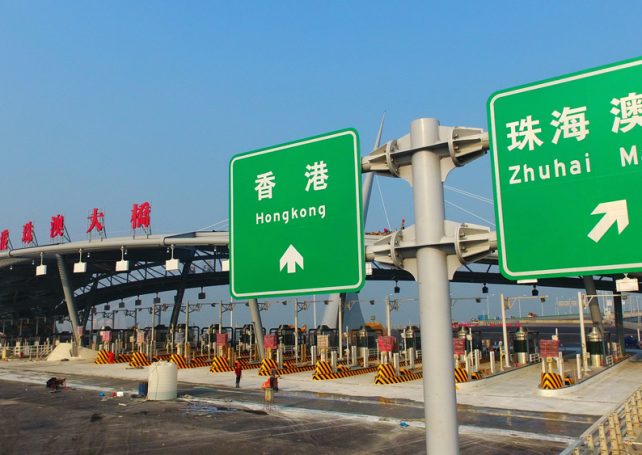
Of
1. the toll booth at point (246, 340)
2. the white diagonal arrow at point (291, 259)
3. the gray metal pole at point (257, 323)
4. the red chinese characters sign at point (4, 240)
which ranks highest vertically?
the red chinese characters sign at point (4, 240)

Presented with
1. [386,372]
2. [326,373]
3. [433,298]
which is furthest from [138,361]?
[433,298]

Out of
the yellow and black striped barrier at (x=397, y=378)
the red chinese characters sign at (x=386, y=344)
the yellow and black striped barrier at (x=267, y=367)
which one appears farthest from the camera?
the yellow and black striped barrier at (x=267, y=367)

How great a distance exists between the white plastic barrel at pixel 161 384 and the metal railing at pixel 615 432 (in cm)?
1888

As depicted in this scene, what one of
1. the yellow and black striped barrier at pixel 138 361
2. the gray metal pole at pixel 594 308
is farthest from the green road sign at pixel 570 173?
the yellow and black striped barrier at pixel 138 361

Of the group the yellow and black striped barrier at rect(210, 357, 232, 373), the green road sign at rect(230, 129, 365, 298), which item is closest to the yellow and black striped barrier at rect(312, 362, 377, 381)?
the yellow and black striped barrier at rect(210, 357, 232, 373)

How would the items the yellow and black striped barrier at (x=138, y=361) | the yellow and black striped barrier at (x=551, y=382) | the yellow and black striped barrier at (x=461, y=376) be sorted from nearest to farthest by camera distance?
1. the yellow and black striped barrier at (x=551, y=382)
2. the yellow and black striped barrier at (x=461, y=376)
3. the yellow and black striped barrier at (x=138, y=361)

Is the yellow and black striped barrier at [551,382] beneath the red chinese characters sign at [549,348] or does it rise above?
beneath

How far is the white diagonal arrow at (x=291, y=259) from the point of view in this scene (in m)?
4.30

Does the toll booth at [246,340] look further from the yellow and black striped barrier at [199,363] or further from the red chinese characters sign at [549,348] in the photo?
the red chinese characters sign at [549,348]

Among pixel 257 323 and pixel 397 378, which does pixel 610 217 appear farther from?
pixel 257 323

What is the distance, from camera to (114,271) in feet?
194

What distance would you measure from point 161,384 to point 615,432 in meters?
20.3

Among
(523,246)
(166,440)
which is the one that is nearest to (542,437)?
(166,440)

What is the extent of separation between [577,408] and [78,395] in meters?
23.8
